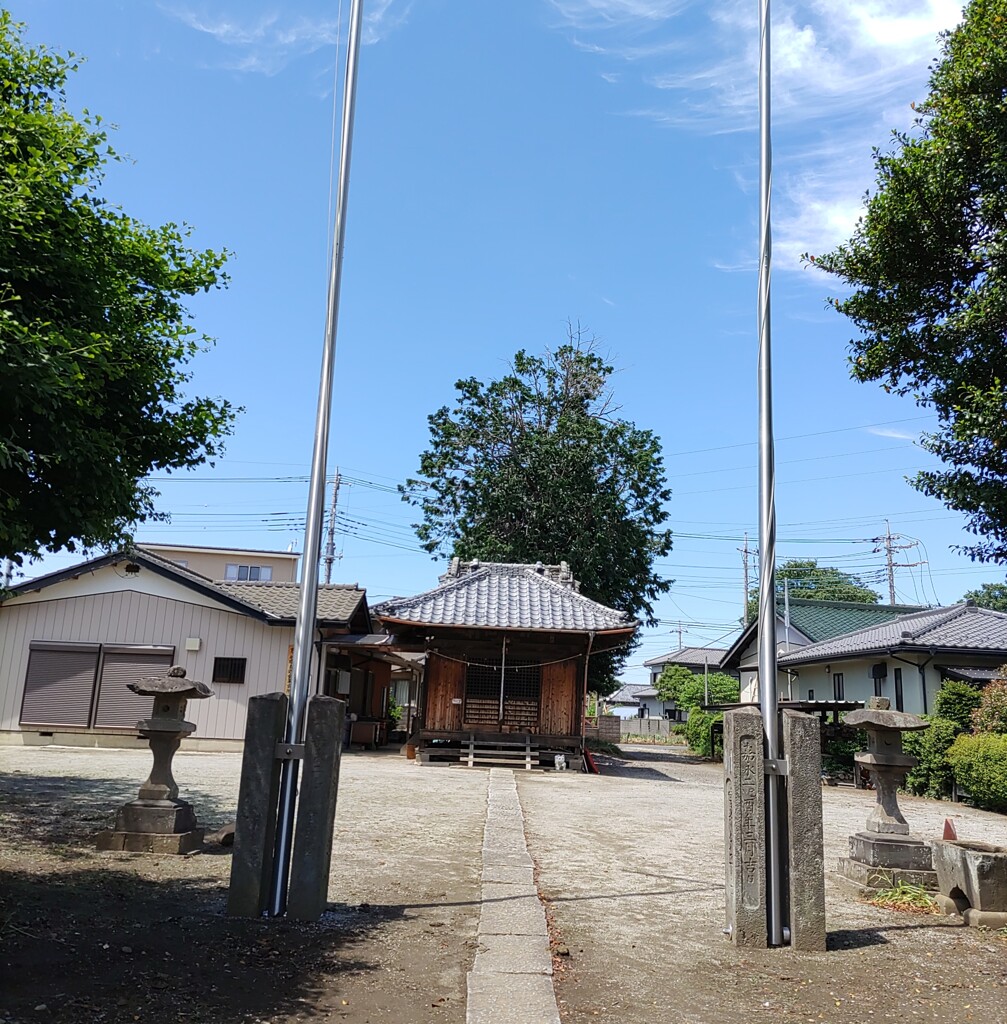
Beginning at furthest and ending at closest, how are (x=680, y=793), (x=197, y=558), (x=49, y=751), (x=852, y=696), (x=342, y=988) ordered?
1. (x=197, y=558)
2. (x=852, y=696)
3. (x=49, y=751)
4. (x=680, y=793)
5. (x=342, y=988)

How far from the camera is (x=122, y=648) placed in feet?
68.6

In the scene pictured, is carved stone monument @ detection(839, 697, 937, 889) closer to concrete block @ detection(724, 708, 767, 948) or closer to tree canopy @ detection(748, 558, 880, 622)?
concrete block @ detection(724, 708, 767, 948)

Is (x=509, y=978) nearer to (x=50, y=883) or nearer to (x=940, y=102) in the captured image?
(x=50, y=883)

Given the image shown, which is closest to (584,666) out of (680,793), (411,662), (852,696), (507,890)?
(680,793)

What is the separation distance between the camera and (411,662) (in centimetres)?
2662

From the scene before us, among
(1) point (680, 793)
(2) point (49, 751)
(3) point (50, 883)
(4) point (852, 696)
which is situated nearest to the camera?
(3) point (50, 883)

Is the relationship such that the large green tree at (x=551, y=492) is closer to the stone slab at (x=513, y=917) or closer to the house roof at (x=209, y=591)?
the house roof at (x=209, y=591)

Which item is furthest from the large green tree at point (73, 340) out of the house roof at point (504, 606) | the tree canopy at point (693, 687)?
the tree canopy at point (693, 687)

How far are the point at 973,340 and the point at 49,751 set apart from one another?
19361mm

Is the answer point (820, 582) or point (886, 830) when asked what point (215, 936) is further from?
point (820, 582)

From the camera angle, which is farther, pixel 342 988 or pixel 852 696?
pixel 852 696

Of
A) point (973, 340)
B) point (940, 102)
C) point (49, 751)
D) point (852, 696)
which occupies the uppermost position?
point (940, 102)

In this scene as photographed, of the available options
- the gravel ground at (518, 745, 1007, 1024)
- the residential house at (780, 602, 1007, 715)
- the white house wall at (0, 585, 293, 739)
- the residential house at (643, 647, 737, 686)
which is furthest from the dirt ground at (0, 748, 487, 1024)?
the residential house at (643, 647, 737, 686)

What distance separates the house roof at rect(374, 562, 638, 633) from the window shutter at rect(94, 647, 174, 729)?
20.3 ft
